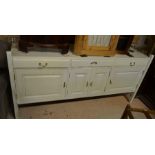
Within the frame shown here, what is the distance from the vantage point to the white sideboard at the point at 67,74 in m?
1.41

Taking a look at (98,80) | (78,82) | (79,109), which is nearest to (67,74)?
(78,82)

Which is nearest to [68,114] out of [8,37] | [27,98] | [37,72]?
[27,98]

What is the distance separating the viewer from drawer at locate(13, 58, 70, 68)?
4.40 ft

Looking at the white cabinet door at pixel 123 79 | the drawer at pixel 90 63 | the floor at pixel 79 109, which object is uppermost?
the drawer at pixel 90 63

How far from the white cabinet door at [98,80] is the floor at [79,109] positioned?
198 millimetres

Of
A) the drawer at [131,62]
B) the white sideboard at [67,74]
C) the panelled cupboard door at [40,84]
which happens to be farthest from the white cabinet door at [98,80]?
the panelled cupboard door at [40,84]

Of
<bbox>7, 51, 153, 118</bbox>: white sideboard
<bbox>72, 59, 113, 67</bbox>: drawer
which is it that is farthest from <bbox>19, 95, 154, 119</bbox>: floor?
<bbox>72, 59, 113, 67</bbox>: drawer

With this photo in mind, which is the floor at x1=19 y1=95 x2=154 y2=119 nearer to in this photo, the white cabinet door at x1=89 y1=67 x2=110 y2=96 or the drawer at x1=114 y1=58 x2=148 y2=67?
the white cabinet door at x1=89 y1=67 x2=110 y2=96

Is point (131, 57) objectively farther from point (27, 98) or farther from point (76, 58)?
point (27, 98)

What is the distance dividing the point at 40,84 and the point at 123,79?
106 cm

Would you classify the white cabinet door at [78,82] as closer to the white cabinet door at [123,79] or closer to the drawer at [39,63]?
the drawer at [39,63]

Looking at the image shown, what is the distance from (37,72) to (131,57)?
3.64ft

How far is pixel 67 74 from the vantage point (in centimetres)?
159
